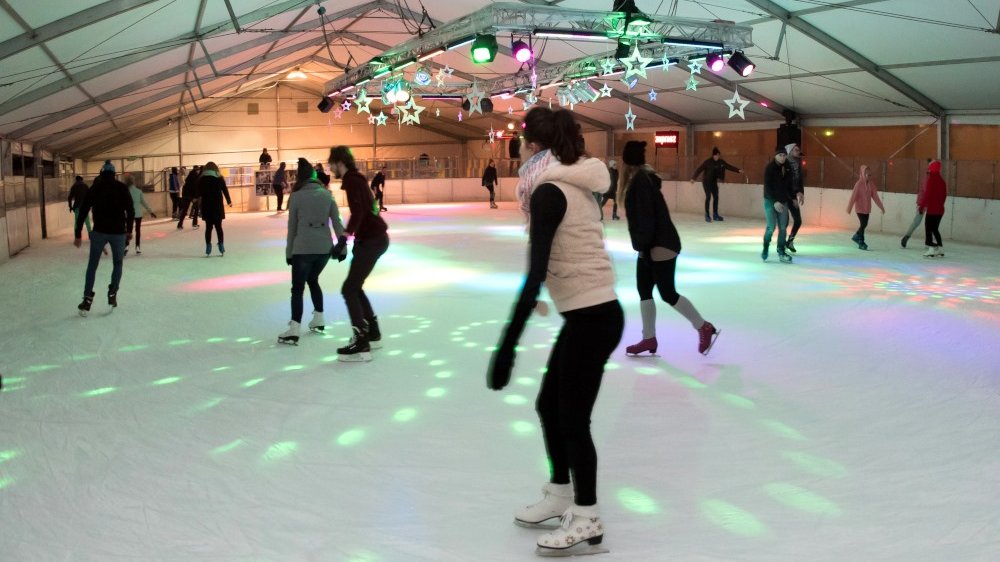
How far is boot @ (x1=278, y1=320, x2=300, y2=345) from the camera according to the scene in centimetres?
650

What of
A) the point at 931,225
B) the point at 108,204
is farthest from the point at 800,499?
the point at 931,225

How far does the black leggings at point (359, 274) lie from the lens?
235 inches

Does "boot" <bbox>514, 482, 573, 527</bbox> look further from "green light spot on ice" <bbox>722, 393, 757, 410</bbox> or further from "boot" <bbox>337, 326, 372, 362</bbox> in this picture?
"boot" <bbox>337, 326, 372, 362</bbox>

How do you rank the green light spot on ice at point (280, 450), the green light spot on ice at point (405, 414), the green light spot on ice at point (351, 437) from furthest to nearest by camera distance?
the green light spot on ice at point (405, 414), the green light spot on ice at point (351, 437), the green light spot on ice at point (280, 450)

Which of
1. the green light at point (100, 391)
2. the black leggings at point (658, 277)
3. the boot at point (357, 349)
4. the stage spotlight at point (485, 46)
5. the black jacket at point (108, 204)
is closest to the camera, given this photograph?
the green light at point (100, 391)

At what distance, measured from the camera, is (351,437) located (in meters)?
4.26

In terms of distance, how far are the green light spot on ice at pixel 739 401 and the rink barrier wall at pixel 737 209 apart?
10457mm

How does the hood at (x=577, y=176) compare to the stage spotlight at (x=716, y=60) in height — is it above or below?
below

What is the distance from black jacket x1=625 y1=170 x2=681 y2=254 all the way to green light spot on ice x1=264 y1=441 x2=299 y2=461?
239cm

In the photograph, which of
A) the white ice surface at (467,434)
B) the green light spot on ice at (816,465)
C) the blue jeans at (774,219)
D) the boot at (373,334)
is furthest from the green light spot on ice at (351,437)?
the blue jeans at (774,219)

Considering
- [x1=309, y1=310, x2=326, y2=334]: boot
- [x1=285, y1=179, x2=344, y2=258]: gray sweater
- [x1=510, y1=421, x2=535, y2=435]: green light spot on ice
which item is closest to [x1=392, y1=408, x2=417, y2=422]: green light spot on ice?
[x1=510, y1=421, x2=535, y2=435]: green light spot on ice

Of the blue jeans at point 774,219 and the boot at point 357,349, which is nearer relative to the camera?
the boot at point 357,349

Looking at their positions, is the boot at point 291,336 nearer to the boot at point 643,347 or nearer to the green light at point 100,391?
the green light at point 100,391

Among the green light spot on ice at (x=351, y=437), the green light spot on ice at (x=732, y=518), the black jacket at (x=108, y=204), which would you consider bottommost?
the green light spot on ice at (x=732, y=518)
